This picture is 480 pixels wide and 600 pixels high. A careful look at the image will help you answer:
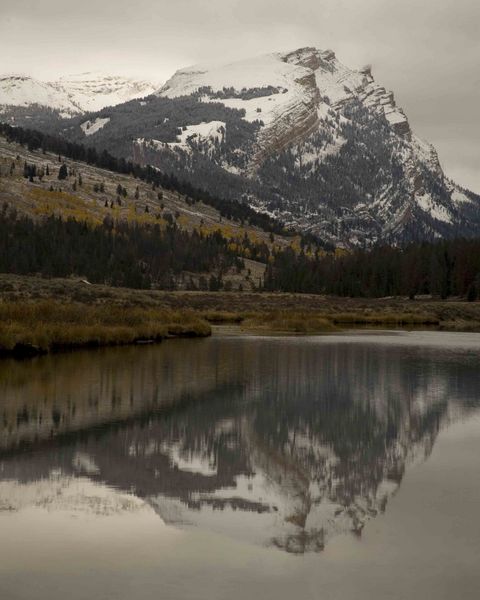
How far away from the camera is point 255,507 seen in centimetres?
1430

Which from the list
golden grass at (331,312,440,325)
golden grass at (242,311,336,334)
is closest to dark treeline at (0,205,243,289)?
golden grass at (331,312,440,325)

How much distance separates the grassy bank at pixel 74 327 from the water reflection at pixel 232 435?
2.63m

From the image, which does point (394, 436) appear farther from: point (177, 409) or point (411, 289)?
point (411, 289)

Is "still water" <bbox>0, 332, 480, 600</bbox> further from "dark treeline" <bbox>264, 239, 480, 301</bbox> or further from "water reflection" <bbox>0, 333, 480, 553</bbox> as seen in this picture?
"dark treeline" <bbox>264, 239, 480, 301</bbox>

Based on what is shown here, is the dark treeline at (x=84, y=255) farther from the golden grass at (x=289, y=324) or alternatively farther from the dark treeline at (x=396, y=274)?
the golden grass at (x=289, y=324)

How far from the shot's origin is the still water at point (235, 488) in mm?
10914

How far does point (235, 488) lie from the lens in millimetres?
15695

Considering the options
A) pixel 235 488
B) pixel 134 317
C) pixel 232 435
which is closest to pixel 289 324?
pixel 134 317

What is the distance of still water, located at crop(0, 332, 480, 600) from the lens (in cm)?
1091

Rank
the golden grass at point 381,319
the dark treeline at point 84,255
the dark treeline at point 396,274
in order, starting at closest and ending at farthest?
1. the golden grass at point 381,319
2. the dark treeline at point 396,274
3. the dark treeline at point 84,255

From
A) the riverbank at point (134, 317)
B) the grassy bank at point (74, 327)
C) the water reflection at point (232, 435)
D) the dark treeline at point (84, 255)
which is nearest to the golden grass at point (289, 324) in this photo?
the riverbank at point (134, 317)

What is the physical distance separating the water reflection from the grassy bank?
263 cm

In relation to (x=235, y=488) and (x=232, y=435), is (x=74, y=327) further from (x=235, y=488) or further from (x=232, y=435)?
(x=235, y=488)

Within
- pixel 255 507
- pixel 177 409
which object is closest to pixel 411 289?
pixel 177 409
